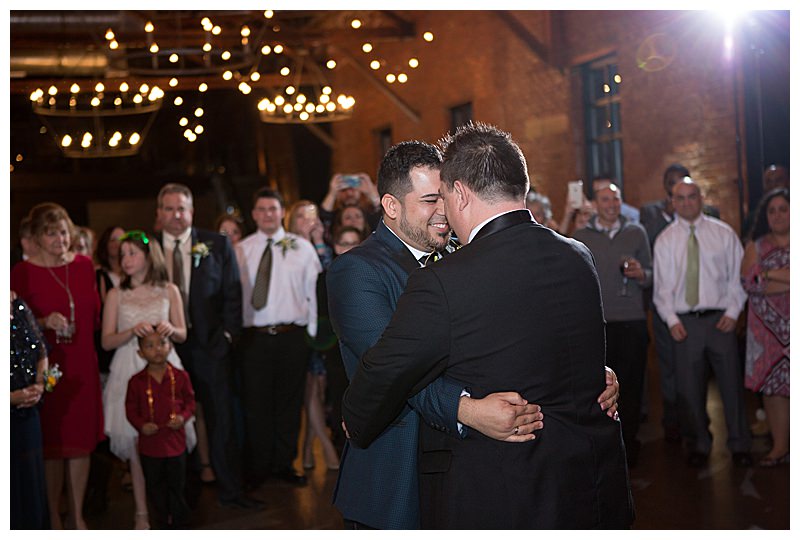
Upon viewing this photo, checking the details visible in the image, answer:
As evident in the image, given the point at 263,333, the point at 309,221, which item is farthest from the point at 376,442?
the point at 309,221

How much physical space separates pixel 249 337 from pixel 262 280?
0.33m

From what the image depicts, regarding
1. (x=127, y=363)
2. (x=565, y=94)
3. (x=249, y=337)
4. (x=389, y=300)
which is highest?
(x=565, y=94)

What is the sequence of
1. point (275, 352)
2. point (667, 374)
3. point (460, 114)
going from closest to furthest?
point (275, 352) → point (667, 374) → point (460, 114)

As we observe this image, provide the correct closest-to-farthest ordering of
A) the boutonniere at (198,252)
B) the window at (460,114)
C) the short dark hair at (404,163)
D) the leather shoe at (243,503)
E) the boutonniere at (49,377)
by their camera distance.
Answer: the short dark hair at (404,163) → the boutonniere at (49,377) → the leather shoe at (243,503) → the boutonniere at (198,252) → the window at (460,114)

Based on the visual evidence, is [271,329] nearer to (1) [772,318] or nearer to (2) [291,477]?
(2) [291,477]

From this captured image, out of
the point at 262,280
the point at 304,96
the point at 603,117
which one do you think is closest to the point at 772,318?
the point at 262,280

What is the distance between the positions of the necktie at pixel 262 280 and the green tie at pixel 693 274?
2.42m

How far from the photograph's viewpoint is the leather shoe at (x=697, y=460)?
215 inches

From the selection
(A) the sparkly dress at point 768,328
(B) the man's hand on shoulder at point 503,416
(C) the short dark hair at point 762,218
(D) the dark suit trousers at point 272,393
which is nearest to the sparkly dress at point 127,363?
(D) the dark suit trousers at point 272,393

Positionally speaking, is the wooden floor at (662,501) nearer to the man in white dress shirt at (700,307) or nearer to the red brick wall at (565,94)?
the man in white dress shirt at (700,307)

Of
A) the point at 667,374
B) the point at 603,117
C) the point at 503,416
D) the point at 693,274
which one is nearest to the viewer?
the point at 503,416

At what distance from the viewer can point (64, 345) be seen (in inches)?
182

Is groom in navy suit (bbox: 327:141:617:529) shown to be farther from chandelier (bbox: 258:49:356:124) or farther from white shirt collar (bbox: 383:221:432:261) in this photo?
chandelier (bbox: 258:49:356:124)
